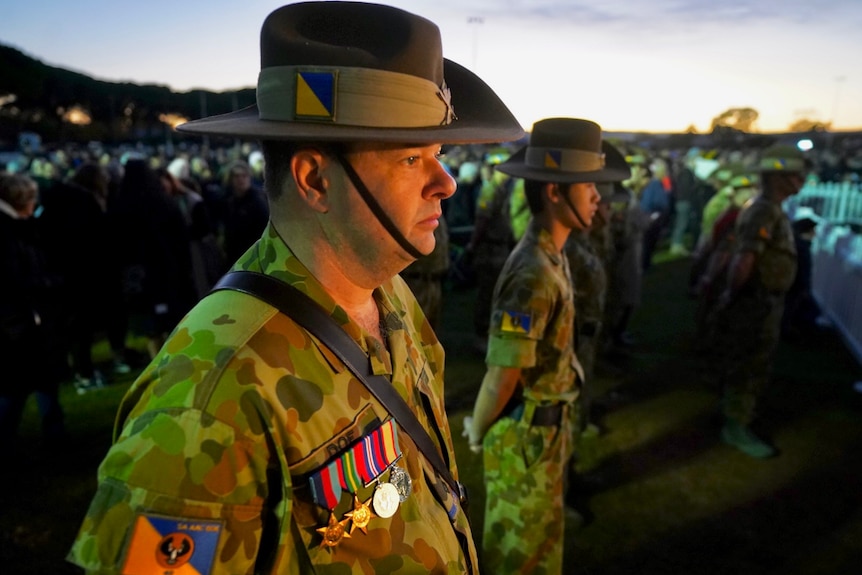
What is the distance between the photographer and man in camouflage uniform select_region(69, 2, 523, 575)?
38.3 inches

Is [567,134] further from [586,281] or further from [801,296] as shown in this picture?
[801,296]

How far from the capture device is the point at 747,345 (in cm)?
466

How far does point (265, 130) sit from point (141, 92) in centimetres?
7075

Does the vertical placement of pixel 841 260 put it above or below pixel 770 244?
below

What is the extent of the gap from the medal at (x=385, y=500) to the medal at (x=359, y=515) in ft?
0.06

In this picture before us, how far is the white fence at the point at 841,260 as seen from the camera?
7395 millimetres

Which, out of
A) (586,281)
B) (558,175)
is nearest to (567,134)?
(558,175)

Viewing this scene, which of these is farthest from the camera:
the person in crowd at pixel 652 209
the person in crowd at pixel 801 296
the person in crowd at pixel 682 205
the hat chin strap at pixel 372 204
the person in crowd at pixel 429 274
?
the person in crowd at pixel 682 205

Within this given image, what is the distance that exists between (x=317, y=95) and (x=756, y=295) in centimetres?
451

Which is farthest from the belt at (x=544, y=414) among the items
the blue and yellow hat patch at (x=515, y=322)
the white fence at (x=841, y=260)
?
the white fence at (x=841, y=260)

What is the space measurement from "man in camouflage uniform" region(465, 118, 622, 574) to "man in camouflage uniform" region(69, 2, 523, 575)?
1.27 meters

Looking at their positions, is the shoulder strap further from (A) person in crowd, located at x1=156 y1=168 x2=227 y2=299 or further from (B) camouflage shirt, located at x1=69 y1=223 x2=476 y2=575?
(A) person in crowd, located at x1=156 y1=168 x2=227 y2=299

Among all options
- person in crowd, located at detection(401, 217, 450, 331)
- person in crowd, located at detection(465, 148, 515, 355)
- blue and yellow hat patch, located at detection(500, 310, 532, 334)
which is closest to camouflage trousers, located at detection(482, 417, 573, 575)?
blue and yellow hat patch, located at detection(500, 310, 532, 334)

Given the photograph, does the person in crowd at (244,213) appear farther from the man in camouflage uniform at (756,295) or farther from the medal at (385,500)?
the medal at (385,500)
